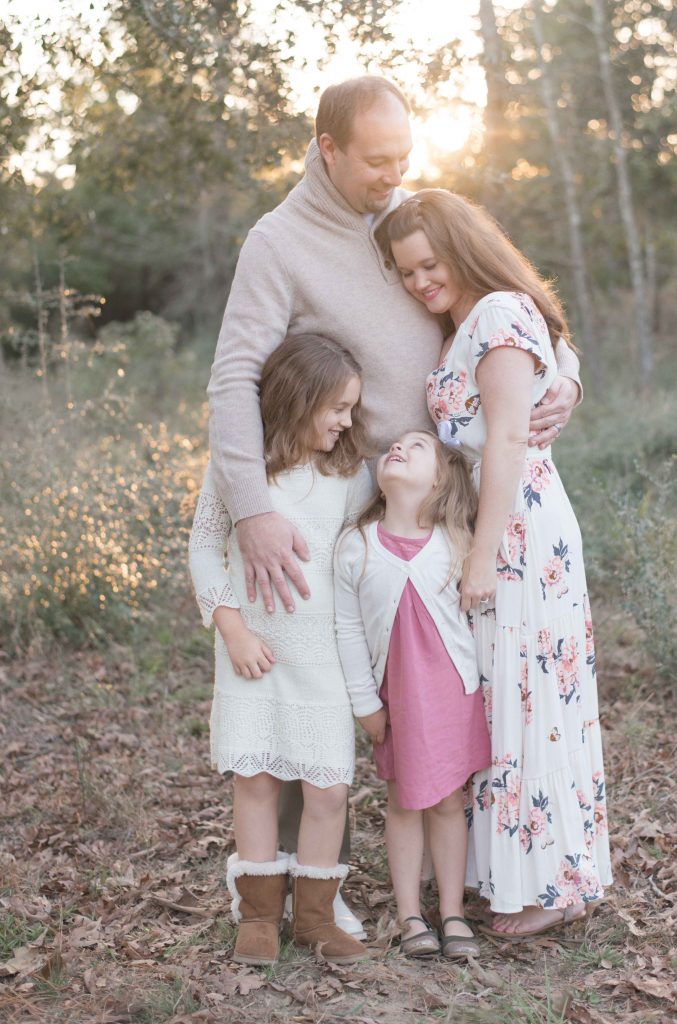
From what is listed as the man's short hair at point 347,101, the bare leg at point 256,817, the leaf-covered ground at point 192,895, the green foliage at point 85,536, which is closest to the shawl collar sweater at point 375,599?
the bare leg at point 256,817

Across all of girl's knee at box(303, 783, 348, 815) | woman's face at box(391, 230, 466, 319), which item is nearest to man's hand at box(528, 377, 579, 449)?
woman's face at box(391, 230, 466, 319)

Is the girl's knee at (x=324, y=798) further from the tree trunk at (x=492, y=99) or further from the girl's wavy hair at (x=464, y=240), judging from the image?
the tree trunk at (x=492, y=99)

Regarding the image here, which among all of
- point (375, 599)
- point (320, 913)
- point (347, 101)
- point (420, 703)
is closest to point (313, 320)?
point (347, 101)

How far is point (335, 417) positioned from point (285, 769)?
964mm

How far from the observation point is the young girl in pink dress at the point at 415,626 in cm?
278

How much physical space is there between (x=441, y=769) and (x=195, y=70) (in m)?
3.76

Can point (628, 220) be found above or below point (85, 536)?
above

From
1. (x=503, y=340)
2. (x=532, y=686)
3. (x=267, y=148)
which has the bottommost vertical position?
(x=532, y=686)

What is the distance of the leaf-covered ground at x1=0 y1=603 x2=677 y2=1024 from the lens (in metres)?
2.67

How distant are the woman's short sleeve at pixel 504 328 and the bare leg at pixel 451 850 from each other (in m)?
1.24

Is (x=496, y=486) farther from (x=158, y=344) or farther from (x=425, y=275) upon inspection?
(x=158, y=344)

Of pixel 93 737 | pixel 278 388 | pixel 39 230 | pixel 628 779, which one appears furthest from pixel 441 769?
pixel 39 230

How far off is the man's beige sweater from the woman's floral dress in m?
0.13

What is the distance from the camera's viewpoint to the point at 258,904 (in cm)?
288
